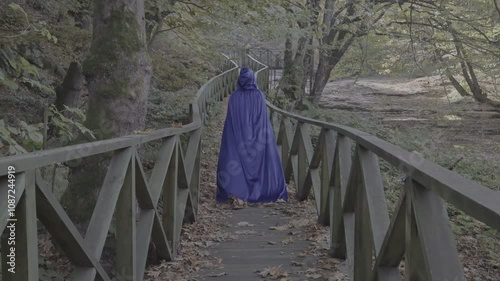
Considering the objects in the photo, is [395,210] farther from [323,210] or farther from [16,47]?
[16,47]

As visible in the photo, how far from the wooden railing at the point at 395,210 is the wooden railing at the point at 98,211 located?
1.50m

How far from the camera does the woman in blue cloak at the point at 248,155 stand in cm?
781

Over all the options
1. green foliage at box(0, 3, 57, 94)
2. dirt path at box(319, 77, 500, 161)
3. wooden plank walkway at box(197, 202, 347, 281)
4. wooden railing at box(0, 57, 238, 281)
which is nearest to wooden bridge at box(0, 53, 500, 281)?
wooden railing at box(0, 57, 238, 281)

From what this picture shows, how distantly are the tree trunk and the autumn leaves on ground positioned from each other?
96 centimetres

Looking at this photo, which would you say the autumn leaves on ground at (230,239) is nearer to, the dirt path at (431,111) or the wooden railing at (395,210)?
the wooden railing at (395,210)

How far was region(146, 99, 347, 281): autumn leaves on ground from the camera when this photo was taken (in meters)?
4.49

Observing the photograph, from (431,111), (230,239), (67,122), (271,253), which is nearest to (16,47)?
(67,122)

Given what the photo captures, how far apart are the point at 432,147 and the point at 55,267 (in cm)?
1353

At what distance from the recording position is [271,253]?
16.9ft

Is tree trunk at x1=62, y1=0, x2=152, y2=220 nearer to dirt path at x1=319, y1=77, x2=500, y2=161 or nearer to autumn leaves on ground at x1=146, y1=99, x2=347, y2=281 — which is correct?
autumn leaves on ground at x1=146, y1=99, x2=347, y2=281

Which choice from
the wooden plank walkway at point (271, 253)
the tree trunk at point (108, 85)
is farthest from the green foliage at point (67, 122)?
the wooden plank walkway at point (271, 253)

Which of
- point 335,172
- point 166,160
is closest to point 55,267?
point 166,160

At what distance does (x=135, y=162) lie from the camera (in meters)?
3.46

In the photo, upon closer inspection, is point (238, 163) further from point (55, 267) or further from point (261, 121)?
point (55, 267)
